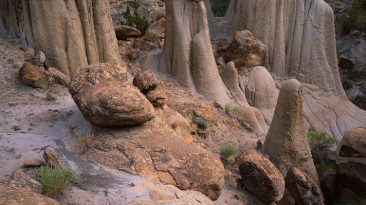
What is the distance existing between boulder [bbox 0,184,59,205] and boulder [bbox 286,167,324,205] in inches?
209

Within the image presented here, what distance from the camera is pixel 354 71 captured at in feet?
69.9

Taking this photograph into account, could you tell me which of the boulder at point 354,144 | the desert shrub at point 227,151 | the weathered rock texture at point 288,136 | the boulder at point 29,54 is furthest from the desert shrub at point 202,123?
the boulder at point 29,54

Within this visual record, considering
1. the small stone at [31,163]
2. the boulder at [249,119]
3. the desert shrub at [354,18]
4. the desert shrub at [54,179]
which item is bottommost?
the desert shrub at [354,18]

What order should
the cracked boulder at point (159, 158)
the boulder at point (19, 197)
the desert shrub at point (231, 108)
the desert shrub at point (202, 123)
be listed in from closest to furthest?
the boulder at point (19, 197)
the cracked boulder at point (159, 158)
the desert shrub at point (202, 123)
the desert shrub at point (231, 108)

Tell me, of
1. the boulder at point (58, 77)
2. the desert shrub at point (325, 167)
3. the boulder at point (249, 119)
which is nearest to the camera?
the boulder at point (58, 77)

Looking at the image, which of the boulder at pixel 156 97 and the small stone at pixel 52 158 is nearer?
the small stone at pixel 52 158

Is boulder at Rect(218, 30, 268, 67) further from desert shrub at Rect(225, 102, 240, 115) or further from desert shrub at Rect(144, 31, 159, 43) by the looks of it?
desert shrub at Rect(144, 31, 159, 43)

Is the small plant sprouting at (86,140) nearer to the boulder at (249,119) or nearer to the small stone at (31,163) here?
the small stone at (31,163)

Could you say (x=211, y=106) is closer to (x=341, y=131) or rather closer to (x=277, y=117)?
(x=277, y=117)

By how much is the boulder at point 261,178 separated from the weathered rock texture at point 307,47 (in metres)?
5.53

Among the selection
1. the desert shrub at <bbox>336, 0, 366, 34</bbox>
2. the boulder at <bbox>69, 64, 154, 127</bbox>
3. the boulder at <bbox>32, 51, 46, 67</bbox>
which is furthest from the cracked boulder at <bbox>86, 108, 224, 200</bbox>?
the desert shrub at <bbox>336, 0, 366, 34</bbox>

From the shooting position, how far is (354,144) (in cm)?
1032

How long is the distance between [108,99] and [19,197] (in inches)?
112

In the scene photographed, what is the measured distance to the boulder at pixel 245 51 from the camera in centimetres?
1335
